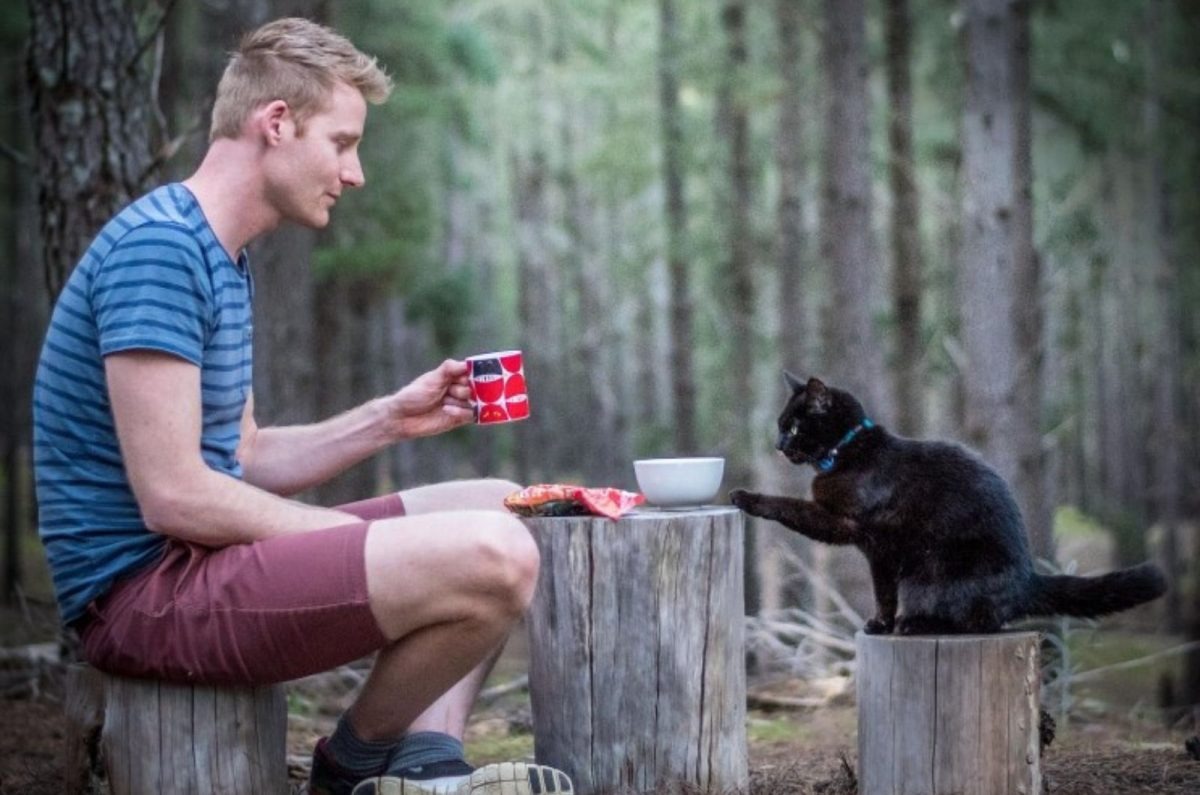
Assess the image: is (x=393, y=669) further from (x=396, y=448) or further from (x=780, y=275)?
(x=396, y=448)

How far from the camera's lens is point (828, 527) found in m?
4.15

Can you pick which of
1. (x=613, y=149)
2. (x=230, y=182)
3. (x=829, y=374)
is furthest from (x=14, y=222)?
(x=230, y=182)

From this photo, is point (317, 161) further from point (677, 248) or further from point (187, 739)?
point (677, 248)

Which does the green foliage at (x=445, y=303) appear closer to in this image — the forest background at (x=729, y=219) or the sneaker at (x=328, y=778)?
the forest background at (x=729, y=219)

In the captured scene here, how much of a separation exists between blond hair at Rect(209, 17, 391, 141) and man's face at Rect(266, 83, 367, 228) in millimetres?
35

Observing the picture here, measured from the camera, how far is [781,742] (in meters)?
5.90

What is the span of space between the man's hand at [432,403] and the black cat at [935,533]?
948 millimetres

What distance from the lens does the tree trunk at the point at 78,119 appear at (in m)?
5.81

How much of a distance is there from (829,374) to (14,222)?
11.1m

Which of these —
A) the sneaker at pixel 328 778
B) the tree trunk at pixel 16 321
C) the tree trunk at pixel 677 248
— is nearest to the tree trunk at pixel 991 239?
the sneaker at pixel 328 778

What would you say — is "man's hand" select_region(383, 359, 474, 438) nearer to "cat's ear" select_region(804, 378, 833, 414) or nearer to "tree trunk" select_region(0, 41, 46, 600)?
"cat's ear" select_region(804, 378, 833, 414)

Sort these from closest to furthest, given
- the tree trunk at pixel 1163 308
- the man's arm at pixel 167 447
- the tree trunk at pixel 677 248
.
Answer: the man's arm at pixel 167 447, the tree trunk at pixel 1163 308, the tree trunk at pixel 677 248

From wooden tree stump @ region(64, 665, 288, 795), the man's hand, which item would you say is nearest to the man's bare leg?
wooden tree stump @ region(64, 665, 288, 795)

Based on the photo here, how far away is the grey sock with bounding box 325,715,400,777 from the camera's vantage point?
3.66 metres
